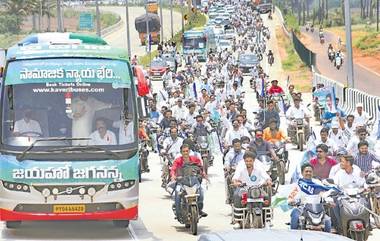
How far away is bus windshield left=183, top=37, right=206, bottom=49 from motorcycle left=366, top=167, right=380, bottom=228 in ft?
239

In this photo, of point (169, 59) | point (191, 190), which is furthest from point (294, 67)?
point (191, 190)

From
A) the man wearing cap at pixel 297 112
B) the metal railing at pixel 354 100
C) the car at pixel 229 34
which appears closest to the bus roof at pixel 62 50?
the man wearing cap at pixel 297 112

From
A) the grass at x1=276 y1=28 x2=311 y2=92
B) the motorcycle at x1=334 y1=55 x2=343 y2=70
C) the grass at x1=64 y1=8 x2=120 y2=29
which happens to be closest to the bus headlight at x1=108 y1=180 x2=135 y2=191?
the grass at x1=276 y1=28 x2=311 y2=92

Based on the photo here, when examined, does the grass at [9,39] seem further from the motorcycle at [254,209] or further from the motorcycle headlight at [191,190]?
the motorcycle at [254,209]

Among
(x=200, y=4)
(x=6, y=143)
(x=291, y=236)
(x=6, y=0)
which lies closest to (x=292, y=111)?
(x=6, y=143)

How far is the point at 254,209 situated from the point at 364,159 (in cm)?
299

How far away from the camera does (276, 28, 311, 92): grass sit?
66.6 metres

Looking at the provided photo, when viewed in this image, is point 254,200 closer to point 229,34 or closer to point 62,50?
point 62,50

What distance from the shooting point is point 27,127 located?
57.9 ft

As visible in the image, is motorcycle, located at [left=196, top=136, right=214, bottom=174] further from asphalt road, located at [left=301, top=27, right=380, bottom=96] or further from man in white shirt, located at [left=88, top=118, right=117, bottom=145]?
asphalt road, located at [left=301, top=27, right=380, bottom=96]

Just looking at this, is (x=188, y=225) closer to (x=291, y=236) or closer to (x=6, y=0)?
(x=291, y=236)

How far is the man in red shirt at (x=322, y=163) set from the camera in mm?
17781

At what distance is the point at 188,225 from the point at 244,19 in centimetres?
12857

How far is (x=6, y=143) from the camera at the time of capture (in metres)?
17.6
